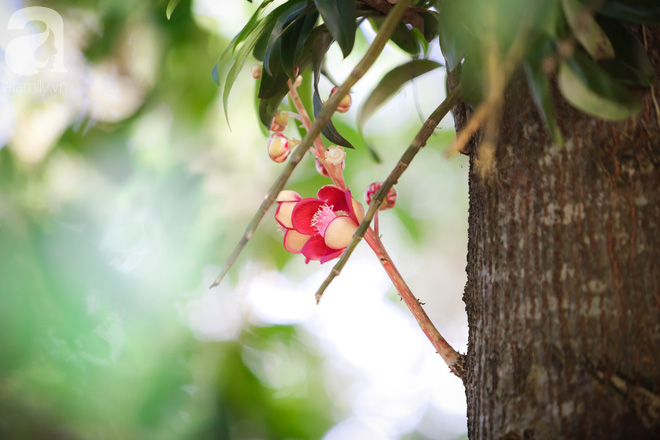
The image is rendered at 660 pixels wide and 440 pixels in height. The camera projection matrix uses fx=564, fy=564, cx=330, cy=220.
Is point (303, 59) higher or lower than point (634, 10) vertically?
higher

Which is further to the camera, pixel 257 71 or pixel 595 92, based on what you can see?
pixel 257 71

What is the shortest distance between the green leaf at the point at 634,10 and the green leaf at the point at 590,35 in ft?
0.06

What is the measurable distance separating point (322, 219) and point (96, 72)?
118 cm

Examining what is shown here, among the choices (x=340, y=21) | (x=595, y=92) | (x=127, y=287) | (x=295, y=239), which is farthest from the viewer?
(x=127, y=287)

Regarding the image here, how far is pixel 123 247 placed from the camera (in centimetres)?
139

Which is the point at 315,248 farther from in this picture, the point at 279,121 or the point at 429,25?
the point at 429,25

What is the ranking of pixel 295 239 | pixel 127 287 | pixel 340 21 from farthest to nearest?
pixel 127 287, pixel 295 239, pixel 340 21

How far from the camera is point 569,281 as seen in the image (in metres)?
0.39

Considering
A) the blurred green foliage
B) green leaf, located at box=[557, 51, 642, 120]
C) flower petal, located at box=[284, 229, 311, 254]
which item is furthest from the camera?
the blurred green foliage

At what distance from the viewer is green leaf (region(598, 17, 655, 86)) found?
38 cm

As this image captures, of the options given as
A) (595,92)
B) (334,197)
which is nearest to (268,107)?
(334,197)

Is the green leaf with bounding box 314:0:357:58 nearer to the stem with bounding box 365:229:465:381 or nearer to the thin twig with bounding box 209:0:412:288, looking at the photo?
the thin twig with bounding box 209:0:412:288

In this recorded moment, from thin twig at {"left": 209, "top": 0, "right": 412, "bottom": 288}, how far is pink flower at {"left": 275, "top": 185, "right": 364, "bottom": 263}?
136mm

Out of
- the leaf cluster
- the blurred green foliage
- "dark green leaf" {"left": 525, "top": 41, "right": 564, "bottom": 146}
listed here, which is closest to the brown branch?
the leaf cluster
